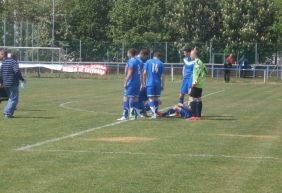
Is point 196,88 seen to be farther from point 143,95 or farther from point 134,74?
point 134,74

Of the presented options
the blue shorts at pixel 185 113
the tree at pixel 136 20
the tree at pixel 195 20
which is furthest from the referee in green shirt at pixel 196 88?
the tree at pixel 136 20

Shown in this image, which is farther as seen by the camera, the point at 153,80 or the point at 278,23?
the point at 278,23

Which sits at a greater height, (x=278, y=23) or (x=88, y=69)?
(x=278, y=23)

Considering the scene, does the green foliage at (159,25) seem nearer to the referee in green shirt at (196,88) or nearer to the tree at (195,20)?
the tree at (195,20)

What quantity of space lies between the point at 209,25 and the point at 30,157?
57687 mm

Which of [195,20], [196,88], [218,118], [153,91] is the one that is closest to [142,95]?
[153,91]

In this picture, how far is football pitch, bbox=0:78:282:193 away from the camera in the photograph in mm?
9773

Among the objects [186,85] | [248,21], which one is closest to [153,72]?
[186,85]

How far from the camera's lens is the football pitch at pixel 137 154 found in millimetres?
9773

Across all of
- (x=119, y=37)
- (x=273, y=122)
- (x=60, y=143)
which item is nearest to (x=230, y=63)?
(x=119, y=37)

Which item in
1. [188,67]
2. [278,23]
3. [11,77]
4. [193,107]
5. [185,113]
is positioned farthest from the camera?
[278,23]

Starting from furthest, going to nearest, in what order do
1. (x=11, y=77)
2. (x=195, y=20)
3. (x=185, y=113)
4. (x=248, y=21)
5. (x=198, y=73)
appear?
(x=195, y=20), (x=248, y=21), (x=185, y=113), (x=11, y=77), (x=198, y=73)

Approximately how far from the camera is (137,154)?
12578 millimetres

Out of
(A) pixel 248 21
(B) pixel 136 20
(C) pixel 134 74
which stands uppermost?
(B) pixel 136 20
